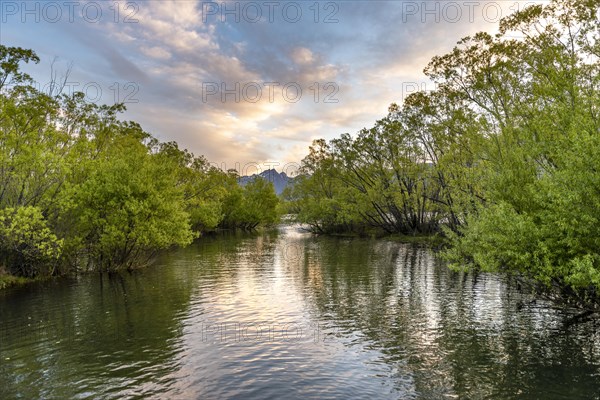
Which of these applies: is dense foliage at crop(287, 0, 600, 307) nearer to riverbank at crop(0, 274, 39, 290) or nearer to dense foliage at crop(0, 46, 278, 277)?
dense foliage at crop(0, 46, 278, 277)

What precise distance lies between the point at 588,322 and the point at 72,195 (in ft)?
122

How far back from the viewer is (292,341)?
19500 millimetres

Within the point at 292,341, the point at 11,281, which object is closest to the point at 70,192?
the point at 11,281

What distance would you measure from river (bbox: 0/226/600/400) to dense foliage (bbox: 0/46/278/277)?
4.19 metres

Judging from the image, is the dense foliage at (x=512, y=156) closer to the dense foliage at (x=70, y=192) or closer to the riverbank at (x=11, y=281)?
the dense foliage at (x=70, y=192)

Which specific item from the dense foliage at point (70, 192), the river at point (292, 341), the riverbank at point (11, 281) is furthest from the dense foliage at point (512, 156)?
the riverbank at point (11, 281)

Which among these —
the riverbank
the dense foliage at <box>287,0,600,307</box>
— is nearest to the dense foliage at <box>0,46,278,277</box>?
the riverbank

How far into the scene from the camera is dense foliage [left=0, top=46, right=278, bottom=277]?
97.5 ft

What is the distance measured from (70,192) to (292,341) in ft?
80.3

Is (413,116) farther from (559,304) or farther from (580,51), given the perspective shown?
(559,304)

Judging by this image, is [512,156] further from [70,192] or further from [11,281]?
[11,281]

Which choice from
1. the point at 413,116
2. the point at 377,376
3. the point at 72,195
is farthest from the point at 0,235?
the point at 413,116

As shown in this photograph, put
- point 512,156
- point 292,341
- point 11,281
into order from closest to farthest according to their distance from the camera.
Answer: point 292,341 → point 512,156 → point 11,281

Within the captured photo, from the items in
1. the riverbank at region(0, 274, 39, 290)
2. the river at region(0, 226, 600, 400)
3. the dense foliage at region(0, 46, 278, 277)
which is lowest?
the river at region(0, 226, 600, 400)
